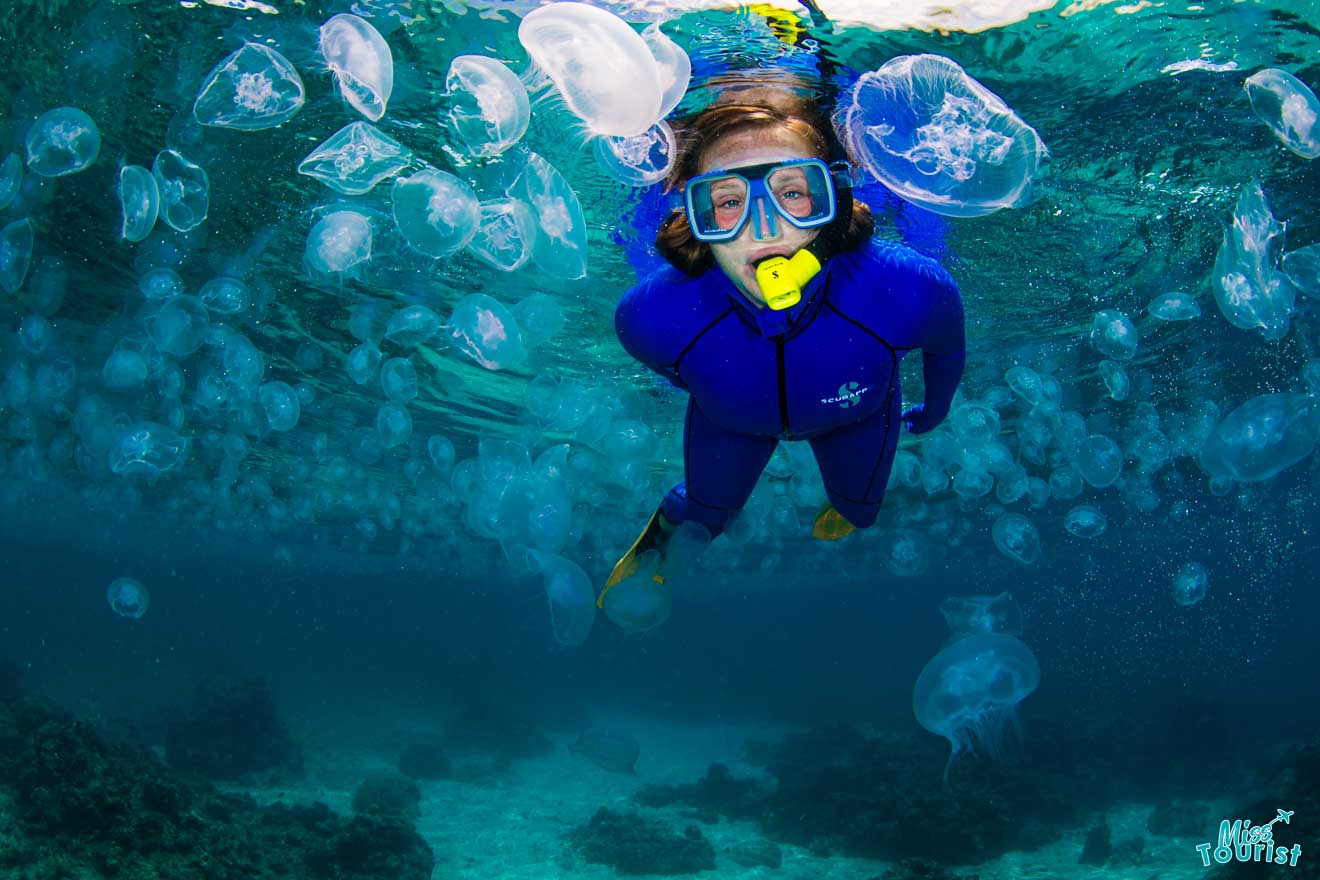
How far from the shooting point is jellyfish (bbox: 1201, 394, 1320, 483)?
10.2m

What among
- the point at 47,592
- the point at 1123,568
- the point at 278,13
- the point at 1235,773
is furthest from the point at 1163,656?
the point at 47,592

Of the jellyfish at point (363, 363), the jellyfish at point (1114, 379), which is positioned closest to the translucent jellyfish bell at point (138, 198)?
the jellyfish at point (363, 363)

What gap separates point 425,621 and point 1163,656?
87.2m

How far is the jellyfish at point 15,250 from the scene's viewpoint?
31.8 ft

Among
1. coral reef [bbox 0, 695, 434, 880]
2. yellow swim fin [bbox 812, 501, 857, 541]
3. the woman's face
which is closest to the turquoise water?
coral reef [bbox 0, 695, 434, 880]

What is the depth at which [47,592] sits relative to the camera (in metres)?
112

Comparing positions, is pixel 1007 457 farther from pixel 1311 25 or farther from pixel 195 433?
pixel 195 433

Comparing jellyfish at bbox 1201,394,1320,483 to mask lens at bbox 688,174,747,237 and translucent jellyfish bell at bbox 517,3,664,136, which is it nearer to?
translucent jellyfish bell at bbox 517,3,664,136

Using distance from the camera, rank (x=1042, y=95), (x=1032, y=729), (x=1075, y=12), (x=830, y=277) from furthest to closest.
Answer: (x=1032, y=729)
(x=1042, y=95)
(x=1075, y=12)
(x=830, y=277)

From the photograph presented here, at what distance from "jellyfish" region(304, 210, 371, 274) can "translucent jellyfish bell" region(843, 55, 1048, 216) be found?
6381 millimetres

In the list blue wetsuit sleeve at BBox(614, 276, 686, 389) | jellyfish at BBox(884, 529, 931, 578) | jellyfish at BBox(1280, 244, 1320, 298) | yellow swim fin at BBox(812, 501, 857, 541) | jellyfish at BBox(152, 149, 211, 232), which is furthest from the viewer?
jellyfish at BBox(884, 529, 931, 578)

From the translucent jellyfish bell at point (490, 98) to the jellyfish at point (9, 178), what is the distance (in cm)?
580

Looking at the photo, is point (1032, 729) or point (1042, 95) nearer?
point (1042, 95)

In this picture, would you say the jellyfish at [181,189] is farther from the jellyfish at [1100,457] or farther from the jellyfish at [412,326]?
the jellyfish at [1100,457]
